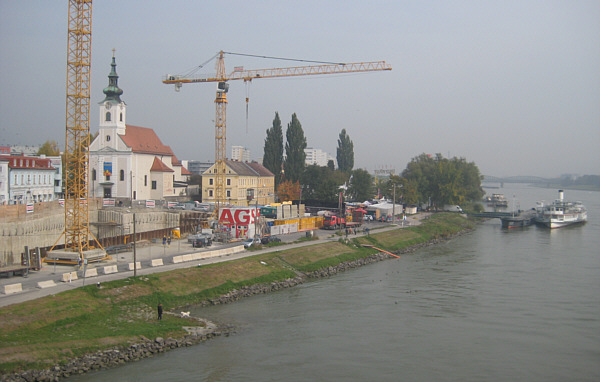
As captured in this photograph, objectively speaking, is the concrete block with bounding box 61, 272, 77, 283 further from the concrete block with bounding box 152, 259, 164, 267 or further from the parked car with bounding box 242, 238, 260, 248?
the parked car with bounding box 242, 238, 260, 248

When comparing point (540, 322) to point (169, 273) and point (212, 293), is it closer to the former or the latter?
point (212, 293)

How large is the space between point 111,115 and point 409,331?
4497cm

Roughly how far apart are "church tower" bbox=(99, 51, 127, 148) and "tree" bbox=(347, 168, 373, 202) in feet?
116

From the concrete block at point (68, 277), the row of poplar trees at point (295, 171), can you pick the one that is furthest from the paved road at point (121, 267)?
the row of poplar trees at point (295, 171)

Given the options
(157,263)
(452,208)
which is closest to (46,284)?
(157,263)

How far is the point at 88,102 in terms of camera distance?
30406 millimetres

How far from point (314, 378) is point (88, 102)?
863 inches

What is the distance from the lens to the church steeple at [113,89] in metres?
56.2

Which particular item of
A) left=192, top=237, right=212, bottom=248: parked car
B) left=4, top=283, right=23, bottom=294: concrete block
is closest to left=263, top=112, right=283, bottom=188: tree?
left=192, top=237, right=212, bottom=248: parked car

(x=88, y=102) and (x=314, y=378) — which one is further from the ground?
(x=88, y=102)

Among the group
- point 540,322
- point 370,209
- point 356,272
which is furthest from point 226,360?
point 370,209

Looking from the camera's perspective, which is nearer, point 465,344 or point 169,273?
point 465,344

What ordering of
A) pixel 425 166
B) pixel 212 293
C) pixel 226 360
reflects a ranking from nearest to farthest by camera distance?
pixel 226 360 → pixel 212 293 → pixel 425 166

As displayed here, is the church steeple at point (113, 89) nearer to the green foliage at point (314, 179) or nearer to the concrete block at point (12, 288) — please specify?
the green foliage at point (314, 179)
